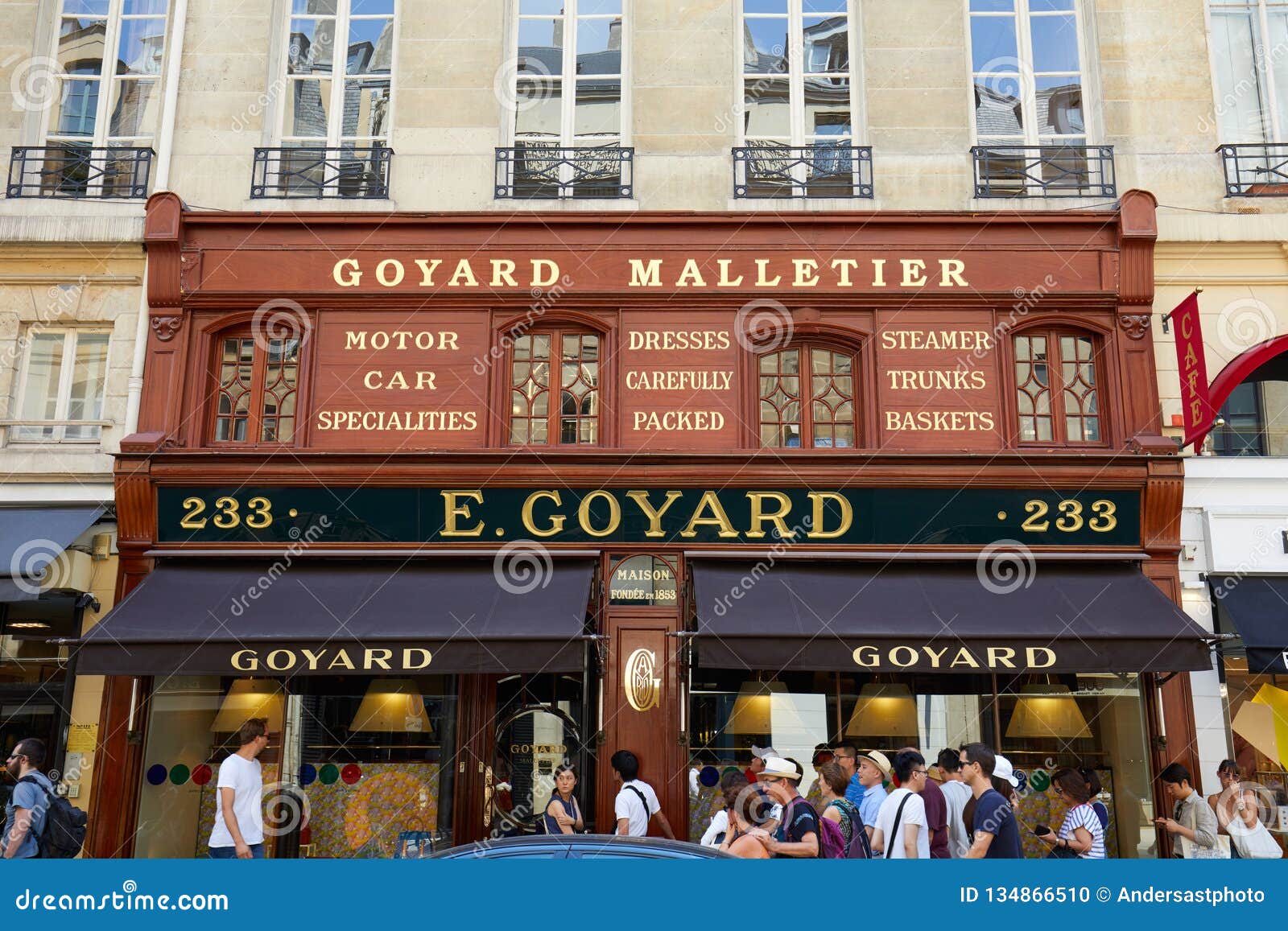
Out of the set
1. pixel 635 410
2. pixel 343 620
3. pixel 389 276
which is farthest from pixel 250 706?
pixel 635 410

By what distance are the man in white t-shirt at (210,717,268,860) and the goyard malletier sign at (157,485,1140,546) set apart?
291 centimetres

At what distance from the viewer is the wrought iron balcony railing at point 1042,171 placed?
11.7 m

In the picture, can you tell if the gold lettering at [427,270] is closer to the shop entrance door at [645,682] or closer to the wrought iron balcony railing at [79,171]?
the wrought iron balcony railing at [79,171]

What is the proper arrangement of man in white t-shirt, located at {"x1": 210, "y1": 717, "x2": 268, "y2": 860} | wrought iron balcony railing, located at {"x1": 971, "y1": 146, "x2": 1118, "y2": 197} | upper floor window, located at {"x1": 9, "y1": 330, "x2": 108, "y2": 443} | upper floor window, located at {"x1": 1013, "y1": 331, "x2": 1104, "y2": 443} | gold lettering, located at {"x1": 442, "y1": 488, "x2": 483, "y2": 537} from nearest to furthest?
man in white t-shirt, located at {"x1": 210, "y1": 717, "x2": 268, "y2": 860}
gold lettering, located at {"x1": 442, "y1": 488, "x2": 483, "y2": 537}
upper floor window, located at {"x1": 1013, "y1": 331, "x2": 1104, "y2": 443}
upper floor window, located at {"x1": 9, "y1": 330, "x2": 108, "y2": 443}
wrought iron balcony railing, located at {"x1": 971, "y1": 146, "x2": 1118, "y2": 197}

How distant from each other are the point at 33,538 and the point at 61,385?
5.95 ft

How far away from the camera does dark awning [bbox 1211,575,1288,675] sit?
1009 cm

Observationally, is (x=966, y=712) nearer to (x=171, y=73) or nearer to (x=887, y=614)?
(x=887, y=614)

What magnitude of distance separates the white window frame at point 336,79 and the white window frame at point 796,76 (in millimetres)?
3628

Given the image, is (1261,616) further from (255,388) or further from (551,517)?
(255,388)

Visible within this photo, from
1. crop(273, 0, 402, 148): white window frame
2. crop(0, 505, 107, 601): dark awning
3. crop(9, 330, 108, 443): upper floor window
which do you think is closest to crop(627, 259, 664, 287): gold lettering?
crop(273, 0, 402, 148): white window frame

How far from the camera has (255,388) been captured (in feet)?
37.8

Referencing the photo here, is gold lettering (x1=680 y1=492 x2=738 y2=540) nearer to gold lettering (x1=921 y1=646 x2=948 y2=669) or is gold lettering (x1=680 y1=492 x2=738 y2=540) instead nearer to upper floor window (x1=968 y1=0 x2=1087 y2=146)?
gold lettering (x1=921 y1=646 x2=948 y2=669)

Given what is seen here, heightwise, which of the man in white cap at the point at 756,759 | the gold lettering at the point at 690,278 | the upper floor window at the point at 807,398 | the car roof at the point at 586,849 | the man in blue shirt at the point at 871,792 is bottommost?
the car roof at the point at 586,849

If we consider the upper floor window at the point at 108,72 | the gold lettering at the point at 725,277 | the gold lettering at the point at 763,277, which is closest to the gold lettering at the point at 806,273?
the gold lettering at the point at 763,277
